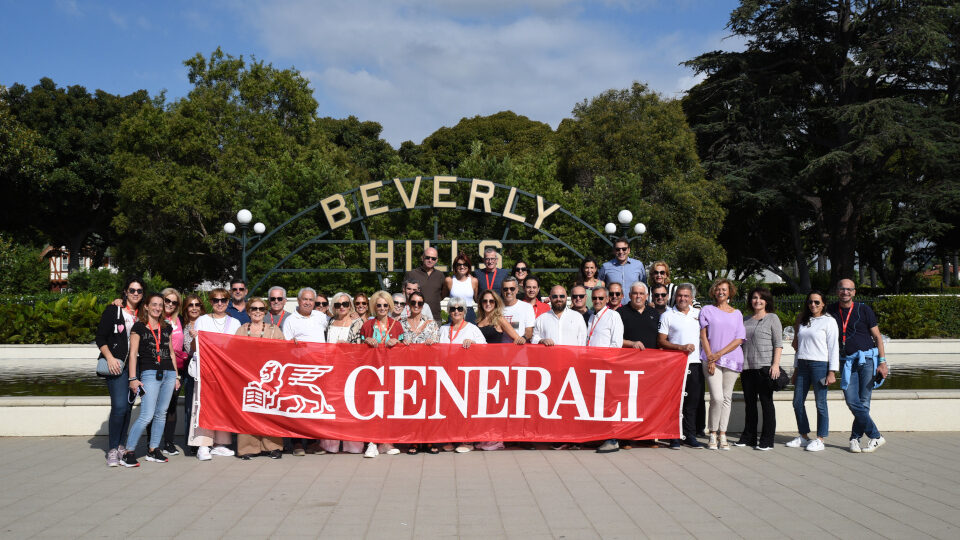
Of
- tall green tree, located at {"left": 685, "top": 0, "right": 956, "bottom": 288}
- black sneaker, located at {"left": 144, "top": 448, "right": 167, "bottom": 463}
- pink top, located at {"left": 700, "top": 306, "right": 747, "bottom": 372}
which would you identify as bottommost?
black sneaker, located at {"left": 144, "top": 448, "right": 167, "bottom": 463}

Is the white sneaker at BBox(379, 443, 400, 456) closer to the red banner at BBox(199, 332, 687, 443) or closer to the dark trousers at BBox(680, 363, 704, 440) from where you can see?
the red banner at BBox(199, 332, 687, 443)

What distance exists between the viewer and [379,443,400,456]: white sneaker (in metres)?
8.18

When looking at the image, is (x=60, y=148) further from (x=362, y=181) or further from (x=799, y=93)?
(x=799, y=93)

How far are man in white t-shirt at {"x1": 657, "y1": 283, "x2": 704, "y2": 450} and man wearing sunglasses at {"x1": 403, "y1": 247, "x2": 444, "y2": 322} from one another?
127 inches

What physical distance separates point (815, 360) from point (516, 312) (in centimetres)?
319

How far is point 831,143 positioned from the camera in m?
35.9

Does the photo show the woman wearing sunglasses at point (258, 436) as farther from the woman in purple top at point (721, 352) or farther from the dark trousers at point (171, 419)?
the woman in purple top at point (721, 352)

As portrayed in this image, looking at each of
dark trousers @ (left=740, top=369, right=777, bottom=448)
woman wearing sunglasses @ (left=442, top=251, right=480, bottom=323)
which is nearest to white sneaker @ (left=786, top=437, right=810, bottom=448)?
dark trousers @ (left=740, top=369, right=777, bottom=448)

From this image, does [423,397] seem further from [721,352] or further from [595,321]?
[721,352]

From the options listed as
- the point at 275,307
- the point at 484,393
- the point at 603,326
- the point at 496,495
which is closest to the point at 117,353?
the point at 275,307

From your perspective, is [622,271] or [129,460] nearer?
[129,460]

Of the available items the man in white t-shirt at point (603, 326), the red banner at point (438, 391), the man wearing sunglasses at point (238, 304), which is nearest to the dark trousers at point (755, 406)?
the red banner at point (438, 391)

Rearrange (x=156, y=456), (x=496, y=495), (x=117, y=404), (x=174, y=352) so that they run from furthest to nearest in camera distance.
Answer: (x=174, y=352), (x=156, y=456), (x=117, y=404), (x=496, y=495)

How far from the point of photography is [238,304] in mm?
9156
